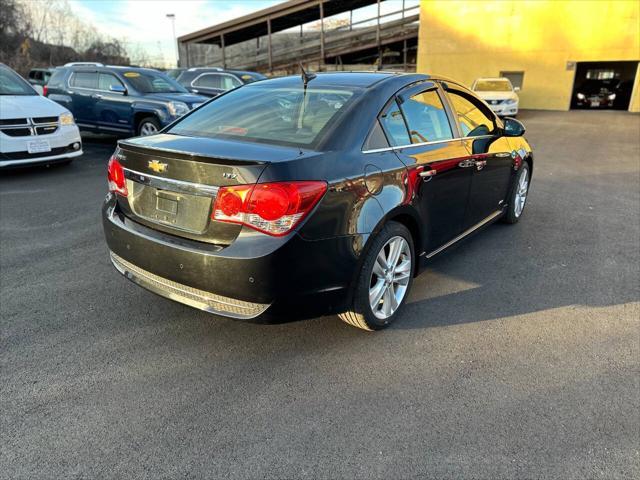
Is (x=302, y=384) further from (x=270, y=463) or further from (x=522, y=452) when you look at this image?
(x=522, y=452)

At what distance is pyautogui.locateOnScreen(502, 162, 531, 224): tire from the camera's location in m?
5.15

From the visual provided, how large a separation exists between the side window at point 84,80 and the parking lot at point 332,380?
7291 millimetres

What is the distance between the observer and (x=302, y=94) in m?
3.34

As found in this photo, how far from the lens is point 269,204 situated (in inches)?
92.5

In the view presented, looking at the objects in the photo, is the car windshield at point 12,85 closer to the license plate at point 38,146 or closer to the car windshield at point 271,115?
the license plate at point 38,146

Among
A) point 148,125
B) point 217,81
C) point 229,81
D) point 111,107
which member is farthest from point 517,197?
point 217,81

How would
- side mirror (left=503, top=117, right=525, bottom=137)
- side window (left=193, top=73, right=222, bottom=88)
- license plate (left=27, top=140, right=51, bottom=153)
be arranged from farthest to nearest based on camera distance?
side window (left=193, top=73, right=222, bottom=88), license plate (left=27, top=140, right=51, bottom=153), side mirror (left=503, top=117, right=525, bottom=137)

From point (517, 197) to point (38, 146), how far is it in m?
6.90

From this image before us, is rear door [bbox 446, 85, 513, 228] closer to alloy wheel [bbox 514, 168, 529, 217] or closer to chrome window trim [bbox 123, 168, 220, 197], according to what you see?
alloy wheel [bbox 514, 168, 529, 217]

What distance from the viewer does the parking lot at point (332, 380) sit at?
210 centimetres

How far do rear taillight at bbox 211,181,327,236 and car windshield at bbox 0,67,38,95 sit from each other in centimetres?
719

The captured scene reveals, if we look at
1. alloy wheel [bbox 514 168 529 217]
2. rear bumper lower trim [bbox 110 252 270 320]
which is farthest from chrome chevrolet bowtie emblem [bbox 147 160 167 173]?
alloy wheel [bbox 514 168 529 217]

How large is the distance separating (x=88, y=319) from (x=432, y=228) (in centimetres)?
253

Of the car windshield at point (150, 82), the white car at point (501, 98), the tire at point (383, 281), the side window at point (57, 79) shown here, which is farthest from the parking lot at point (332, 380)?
the white car at point (501, 98)
